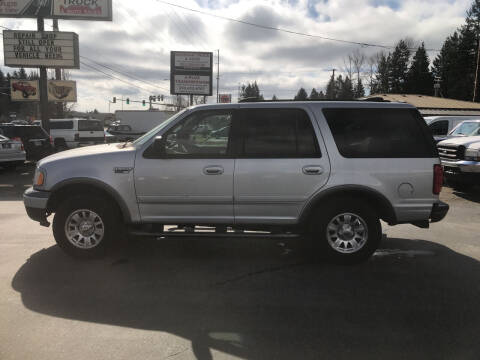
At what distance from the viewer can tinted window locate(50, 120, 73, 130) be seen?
18.7 m

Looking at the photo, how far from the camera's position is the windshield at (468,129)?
10.8 metres

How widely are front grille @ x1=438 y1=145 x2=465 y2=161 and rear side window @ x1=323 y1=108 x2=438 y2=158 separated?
4912mm

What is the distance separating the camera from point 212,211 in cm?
459

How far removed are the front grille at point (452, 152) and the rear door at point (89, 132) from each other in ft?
51.7

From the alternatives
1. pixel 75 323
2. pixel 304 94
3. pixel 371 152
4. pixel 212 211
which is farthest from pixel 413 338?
pixel 304 94

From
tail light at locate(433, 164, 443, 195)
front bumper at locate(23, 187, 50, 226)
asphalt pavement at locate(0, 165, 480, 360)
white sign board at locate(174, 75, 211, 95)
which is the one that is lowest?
asphalt pavement at locate(0, 165, 480, 360)

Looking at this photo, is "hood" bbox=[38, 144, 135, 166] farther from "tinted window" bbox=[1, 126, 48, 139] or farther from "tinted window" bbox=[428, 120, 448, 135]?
"tinted window" bbox=[428, 120, 448, 135]

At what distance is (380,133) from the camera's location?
455cm

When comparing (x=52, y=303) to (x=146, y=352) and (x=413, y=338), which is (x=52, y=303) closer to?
(x=146, y=352)

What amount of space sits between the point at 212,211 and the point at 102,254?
149 cm

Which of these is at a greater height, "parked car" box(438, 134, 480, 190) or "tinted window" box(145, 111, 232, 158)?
"tinted window" box(145, 111, 232, 158)

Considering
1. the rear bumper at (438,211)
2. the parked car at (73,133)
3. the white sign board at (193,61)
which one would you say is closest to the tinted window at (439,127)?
the rear bumper at (438,211)

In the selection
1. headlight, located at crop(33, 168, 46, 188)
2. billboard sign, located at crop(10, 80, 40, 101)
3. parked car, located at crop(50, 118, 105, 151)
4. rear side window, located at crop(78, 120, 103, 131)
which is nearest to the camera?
headlight, located at crop(33, 168, 46, 188)

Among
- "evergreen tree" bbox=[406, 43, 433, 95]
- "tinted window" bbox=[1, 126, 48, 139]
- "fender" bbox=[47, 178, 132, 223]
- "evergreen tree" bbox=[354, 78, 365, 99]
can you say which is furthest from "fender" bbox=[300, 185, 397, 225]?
"evergreen tree" bbox=[406, 43, 433, 95]
